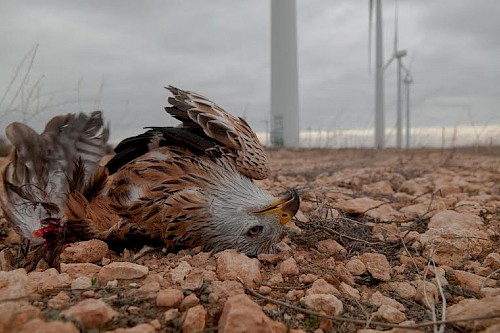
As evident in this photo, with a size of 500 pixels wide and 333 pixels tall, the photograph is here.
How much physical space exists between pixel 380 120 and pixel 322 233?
15.6 metres

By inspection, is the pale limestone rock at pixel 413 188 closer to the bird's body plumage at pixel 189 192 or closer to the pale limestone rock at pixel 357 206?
the pale limestone rock at pixel 357 206

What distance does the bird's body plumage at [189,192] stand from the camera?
228 centimetres

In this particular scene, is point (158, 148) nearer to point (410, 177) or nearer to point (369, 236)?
point (369, 236)

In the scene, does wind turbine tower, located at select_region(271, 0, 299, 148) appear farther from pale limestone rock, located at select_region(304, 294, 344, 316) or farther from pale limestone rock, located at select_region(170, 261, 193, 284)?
pale limestone rock, located at select_region(304, 294, 344, 316)

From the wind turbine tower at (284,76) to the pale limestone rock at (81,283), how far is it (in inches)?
510

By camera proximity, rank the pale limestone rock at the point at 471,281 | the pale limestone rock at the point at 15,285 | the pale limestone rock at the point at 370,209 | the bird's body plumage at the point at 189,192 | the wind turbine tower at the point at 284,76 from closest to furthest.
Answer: the pale limestone rock at the point at 15,285, the pale limestone rock at the point at 471,281, the bird's body plumage at the point at 189,192, the pale limestone rock at the point at 370,209, the wind turbine tower at the point at 284,76

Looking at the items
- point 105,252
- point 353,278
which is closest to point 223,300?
point 353,278

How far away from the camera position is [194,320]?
4.75ft

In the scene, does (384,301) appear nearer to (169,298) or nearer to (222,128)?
(169,298)

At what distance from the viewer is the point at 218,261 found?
6.59 ft

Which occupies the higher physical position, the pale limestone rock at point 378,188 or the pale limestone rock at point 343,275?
the pale limestone rock at point 378,188

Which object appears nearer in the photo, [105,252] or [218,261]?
[218,261]

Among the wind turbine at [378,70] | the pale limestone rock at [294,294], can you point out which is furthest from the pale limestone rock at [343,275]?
the wind turbine at [378,70]

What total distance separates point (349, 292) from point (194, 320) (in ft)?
2.40
